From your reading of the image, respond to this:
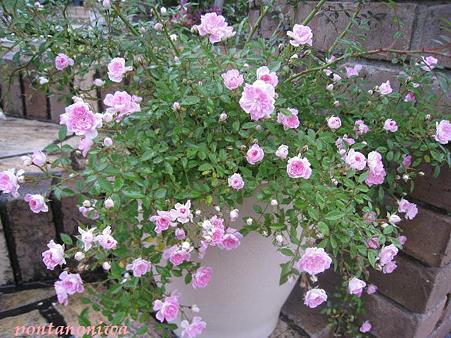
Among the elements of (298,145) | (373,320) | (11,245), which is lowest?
(373,320)

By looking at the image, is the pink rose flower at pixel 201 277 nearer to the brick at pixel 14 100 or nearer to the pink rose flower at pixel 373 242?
the pink rose flower at pixel 373 242

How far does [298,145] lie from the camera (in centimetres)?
77

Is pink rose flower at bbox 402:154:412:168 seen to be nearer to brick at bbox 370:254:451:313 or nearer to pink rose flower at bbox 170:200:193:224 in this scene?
brick at bbox 370:254:451:313

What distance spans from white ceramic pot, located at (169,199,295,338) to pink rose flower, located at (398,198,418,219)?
0.33 metres

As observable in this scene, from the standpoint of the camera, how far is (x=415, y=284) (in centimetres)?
112

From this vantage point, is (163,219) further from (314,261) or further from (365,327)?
(365,327)

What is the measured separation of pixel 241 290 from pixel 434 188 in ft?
1.90

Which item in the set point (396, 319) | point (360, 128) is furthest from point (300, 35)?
point (396, 319)

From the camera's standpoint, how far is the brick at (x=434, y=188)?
1.01 metres

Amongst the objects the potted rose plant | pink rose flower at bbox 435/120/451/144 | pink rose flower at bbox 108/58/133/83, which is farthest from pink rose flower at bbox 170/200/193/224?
pink rose flower at bbox 435/120/451/144

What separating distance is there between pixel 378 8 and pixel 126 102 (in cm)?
78

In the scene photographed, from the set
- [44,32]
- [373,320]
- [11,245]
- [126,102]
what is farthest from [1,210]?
[373,320]

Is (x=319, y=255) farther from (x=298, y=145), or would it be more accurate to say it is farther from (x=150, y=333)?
(x=150, y=333)

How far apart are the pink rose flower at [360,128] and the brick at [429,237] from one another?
323 mm
